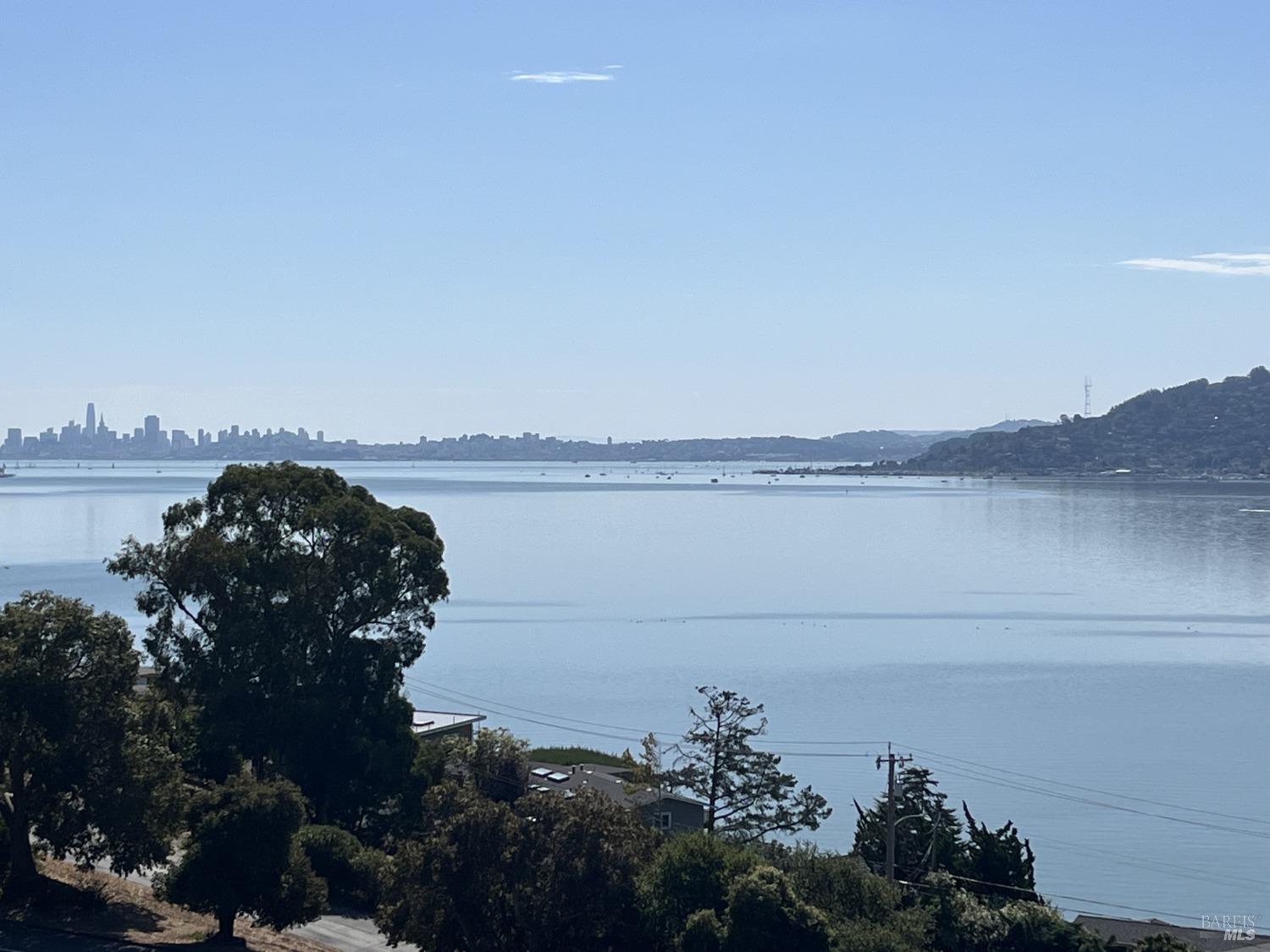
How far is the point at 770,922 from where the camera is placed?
48.2 ft

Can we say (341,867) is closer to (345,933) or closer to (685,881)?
(345,933)

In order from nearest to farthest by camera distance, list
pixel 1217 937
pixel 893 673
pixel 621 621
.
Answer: pixel 1217 937 < pixel 893 673 < pixel 621 621

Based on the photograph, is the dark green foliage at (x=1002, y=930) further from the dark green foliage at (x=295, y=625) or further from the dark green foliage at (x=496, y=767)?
the dark green foliage at (x=295, y=625)

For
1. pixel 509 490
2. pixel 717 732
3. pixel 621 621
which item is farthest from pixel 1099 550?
pixel 509 490

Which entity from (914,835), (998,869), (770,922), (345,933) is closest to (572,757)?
(914,835)

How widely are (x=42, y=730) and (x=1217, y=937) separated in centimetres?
1515

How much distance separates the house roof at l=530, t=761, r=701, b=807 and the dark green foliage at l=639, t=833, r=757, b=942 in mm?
5642

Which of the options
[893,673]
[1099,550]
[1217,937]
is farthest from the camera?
[1099,550]

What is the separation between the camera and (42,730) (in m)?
15.8

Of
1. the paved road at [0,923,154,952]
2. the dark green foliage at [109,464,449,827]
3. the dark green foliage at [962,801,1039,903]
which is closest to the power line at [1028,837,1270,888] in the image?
the dark green foliage at [962,801,1039,903]

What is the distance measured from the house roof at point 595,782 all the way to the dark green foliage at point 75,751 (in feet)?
23.0

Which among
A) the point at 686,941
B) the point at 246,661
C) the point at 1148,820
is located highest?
the point at 246,661

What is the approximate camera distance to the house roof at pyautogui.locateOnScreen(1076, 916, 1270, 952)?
58.4 feet

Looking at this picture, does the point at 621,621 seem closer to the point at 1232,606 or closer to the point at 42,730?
the point at 1232,606
